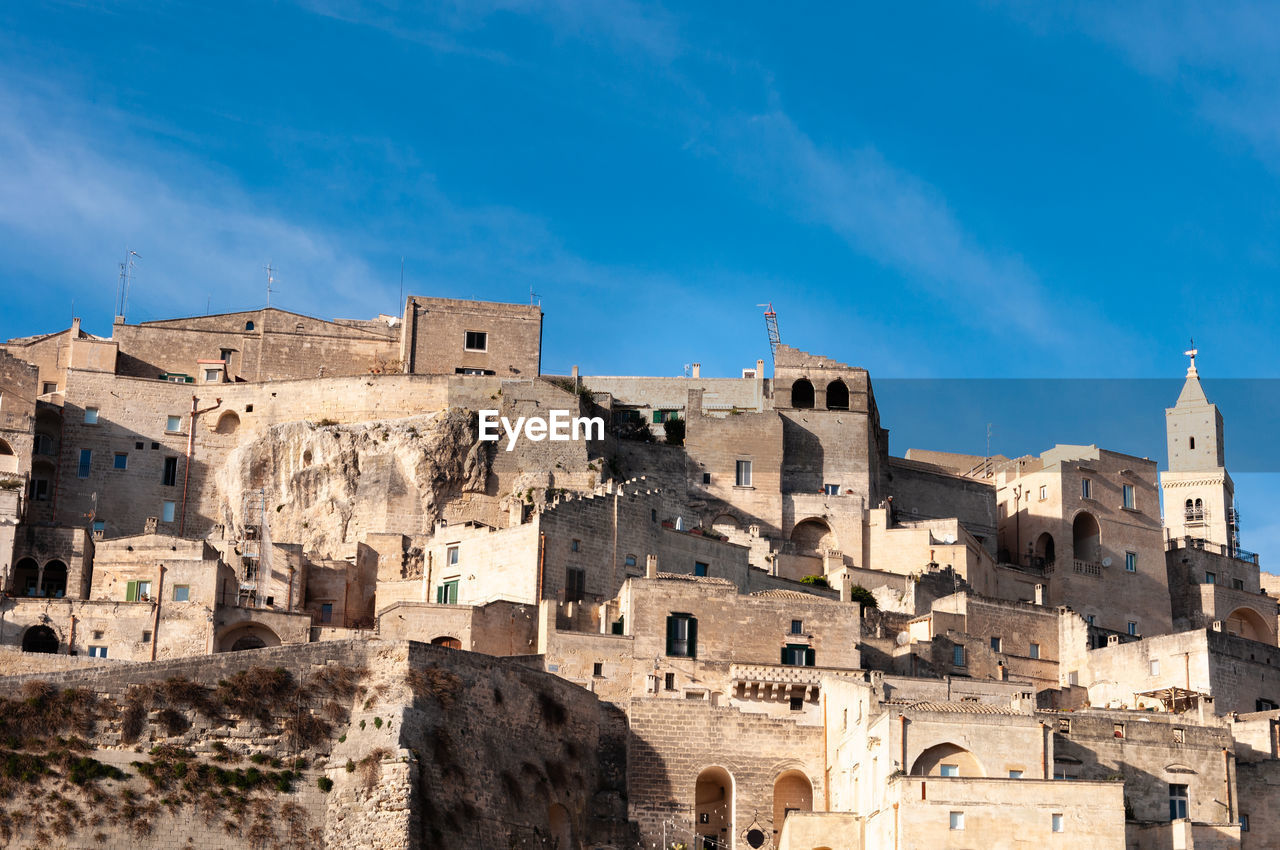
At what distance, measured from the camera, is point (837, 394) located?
7550 centimetres

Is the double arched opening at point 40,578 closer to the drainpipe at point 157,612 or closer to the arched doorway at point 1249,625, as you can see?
the drainpipe at point 157,612

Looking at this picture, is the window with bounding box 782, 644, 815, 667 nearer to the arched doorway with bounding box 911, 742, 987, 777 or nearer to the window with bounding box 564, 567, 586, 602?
the window with bounding box 564, 567, 586, 602

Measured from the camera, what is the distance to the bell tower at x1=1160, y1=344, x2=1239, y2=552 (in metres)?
87.9

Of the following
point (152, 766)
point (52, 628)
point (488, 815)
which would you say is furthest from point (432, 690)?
point (52, 628)

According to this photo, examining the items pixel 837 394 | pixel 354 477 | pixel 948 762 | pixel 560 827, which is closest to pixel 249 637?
pixel 354 477

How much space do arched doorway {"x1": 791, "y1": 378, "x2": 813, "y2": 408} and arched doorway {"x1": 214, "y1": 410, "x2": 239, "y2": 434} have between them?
22128 mm

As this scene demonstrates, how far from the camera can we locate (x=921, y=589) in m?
63.7

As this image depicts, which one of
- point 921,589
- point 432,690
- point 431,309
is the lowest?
point 432,690

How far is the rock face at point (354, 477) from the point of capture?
64.8m

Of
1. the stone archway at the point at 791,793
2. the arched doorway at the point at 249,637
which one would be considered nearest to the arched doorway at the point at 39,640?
the arched doorway at the point at 249,637

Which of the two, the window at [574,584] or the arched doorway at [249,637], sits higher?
the window at [574,584]

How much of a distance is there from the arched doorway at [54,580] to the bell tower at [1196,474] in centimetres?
5125

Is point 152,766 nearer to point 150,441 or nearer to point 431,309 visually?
point 150,441

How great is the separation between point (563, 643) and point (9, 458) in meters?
22.4
